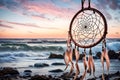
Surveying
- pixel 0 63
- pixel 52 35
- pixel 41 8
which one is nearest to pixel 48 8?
pixel 41 8

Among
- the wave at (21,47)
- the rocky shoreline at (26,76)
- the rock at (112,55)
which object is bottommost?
the rocky shoreline at (26,76)

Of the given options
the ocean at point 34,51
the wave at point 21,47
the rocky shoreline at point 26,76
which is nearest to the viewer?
the rocky shoreline at point 26,76

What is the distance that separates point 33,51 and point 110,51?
4.42 feet

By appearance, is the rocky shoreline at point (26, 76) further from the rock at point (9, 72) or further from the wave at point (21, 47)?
the wave at point (21, 47)

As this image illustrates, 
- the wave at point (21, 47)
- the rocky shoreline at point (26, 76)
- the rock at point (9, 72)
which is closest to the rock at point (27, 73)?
the rocky shoreline at point (26, 76)

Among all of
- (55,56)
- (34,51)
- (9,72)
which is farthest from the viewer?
(34,51)

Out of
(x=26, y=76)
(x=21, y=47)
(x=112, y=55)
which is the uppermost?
(x=21, y=47)

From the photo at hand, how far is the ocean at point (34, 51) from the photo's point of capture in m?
4.68

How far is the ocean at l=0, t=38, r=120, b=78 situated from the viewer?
4.68 metres

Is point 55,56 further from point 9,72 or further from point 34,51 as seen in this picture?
point 9,72

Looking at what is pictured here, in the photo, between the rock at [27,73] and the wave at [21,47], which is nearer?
the rock at [27,73]

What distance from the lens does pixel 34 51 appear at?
199 inches

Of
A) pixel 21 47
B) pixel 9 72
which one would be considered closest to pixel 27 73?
pixel 9 72

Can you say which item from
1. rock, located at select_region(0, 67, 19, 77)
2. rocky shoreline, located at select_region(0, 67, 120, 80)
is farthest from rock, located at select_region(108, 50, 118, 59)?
rock, located at select_region(0, 67, 19, 77)
